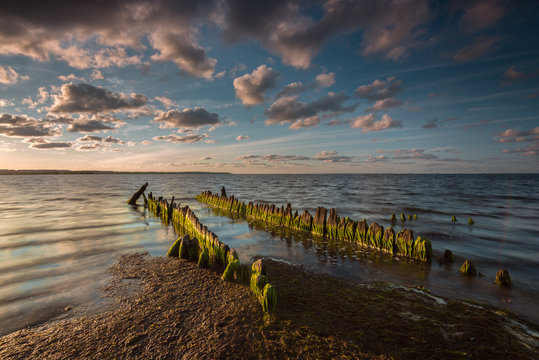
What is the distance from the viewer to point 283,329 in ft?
11.6

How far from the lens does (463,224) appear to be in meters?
14.6

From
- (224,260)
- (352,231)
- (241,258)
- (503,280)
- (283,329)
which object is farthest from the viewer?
(352,231)

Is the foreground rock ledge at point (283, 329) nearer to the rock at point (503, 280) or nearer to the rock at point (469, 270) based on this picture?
the rock at point (503, 280)

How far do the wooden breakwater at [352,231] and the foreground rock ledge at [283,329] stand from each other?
270cm

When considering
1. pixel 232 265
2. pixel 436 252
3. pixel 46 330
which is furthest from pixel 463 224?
pixel 46 330

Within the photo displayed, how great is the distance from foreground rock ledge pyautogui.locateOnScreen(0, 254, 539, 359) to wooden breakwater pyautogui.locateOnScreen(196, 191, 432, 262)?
2701mm

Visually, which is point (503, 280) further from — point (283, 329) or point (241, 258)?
point (241, 258)

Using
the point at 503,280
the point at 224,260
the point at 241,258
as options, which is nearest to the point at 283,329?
the point at 224,260

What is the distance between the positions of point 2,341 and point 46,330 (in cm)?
49

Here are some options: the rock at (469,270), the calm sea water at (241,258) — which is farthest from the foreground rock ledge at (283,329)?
the rock at (469,270)

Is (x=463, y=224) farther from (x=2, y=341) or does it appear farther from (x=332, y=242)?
(x=2, y=341)

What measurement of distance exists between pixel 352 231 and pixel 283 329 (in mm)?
6276

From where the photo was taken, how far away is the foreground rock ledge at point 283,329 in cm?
316

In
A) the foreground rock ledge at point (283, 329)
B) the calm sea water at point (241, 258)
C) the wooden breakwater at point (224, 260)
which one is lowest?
the calm sea water at point (241, 258)
